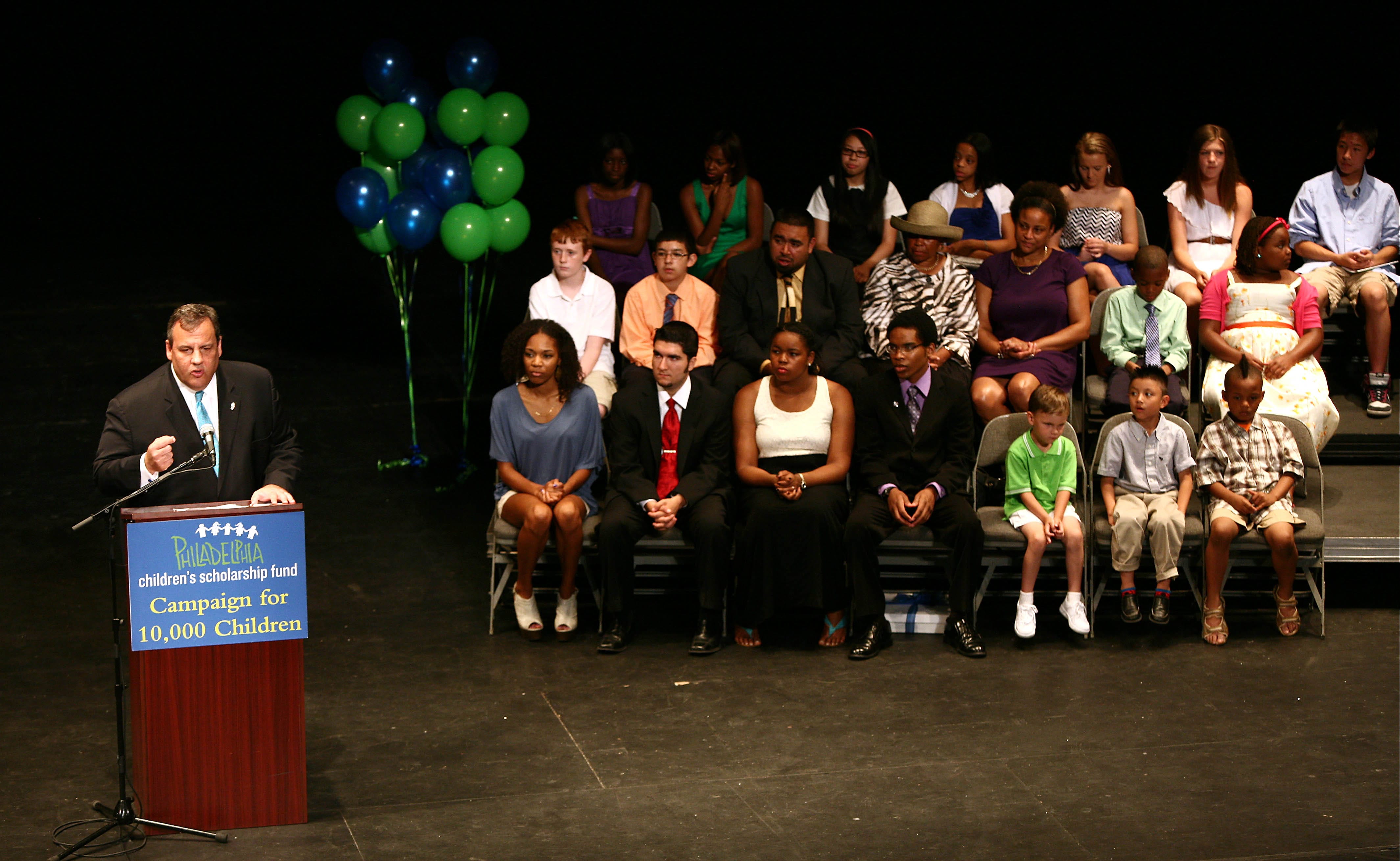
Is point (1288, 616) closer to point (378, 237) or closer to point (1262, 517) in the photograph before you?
point (1262, 517)

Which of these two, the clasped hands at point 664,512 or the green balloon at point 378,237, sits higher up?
the green balloon at point 378,237

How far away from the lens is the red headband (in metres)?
6.17

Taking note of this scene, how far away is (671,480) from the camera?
5.76m

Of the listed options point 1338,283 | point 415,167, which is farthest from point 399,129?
point 1338,283

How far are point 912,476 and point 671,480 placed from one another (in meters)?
0.91

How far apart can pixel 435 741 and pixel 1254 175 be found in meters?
6.69

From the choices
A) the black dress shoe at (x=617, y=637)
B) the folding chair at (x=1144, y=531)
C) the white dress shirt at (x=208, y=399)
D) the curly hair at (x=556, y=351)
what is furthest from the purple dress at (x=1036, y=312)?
the white dress shirt at (x=208, y=399)

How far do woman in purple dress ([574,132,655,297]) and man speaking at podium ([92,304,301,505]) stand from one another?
116 inches

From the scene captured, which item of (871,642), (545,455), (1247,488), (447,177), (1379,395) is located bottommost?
(871,642)

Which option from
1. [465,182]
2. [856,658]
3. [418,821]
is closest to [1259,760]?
[856,658]

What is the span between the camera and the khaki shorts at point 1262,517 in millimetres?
5523

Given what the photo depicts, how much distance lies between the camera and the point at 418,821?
13.8 feet

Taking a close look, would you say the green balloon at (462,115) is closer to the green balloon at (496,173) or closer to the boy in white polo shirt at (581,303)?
the green balloon at (496,173)

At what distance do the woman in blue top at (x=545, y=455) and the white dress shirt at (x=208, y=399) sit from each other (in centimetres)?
149
